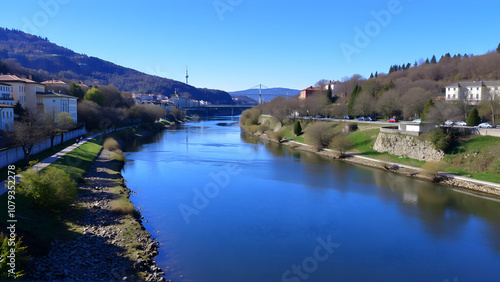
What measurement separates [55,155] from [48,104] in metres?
15.3

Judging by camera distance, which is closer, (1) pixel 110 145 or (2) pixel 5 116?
(2) pixel 5 116

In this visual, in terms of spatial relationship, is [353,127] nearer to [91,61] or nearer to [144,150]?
[144,150]

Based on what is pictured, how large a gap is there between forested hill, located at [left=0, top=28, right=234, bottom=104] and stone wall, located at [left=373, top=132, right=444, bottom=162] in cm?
12278

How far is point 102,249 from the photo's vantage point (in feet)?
32.2

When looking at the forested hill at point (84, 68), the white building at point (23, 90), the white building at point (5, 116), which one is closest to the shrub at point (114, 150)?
the white building at point (23, 90)

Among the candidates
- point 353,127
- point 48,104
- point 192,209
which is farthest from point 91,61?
point 192,209

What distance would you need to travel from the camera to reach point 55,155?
67.6ft

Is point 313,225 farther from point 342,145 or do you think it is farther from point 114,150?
point 114,150

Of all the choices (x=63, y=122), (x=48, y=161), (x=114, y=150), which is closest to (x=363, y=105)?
(x=114, y=150)

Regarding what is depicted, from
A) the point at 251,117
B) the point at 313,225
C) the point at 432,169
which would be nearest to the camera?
the point at 313,225

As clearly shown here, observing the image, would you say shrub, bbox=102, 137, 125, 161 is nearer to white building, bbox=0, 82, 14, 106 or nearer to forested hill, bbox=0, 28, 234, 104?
white building, bbox=0, 82, 14, 106

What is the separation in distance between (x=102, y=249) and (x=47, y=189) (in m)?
3.53

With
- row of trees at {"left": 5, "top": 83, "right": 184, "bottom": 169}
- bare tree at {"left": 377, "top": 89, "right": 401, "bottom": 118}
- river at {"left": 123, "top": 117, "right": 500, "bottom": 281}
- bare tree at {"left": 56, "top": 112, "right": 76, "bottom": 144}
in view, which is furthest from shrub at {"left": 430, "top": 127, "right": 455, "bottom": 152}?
bare tree at {"left": 56, "top": 112, "right": 76, "bottom": 144}

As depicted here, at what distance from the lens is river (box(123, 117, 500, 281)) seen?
31.7 ft
